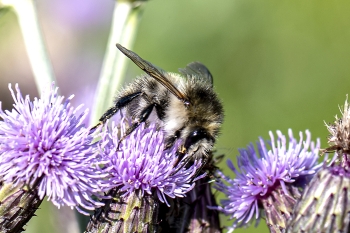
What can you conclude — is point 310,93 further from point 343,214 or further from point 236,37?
point 343,214

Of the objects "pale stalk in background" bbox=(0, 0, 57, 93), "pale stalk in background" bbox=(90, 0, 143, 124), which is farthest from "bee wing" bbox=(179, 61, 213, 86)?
"pale stalk in background" bbox=(0, 0, 57, 93)

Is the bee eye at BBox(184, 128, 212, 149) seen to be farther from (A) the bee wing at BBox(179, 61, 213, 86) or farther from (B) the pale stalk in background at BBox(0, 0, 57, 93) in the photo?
(B) the pale stalk in background at BBox(0, 0, 57, 93)

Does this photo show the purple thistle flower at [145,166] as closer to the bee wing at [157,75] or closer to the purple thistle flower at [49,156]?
the purple thistle flower at [49,156]

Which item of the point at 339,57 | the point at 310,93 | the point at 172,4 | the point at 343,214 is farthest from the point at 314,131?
the point at 343,214

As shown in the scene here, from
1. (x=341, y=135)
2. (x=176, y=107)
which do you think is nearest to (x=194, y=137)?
(x=176, y=107)

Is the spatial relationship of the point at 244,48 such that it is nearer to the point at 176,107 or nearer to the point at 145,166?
the point at 176,107

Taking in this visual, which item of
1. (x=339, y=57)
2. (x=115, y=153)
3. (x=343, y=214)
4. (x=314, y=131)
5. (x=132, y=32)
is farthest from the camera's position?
(x=339, y=57)
